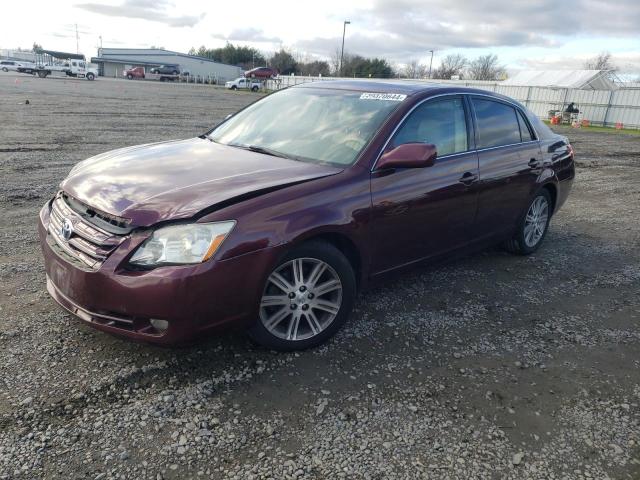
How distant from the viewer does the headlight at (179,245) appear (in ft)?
9.04

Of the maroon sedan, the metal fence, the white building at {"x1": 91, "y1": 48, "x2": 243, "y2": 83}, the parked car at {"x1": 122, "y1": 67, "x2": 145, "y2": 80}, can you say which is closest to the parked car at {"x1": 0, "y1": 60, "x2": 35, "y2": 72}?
A: the parked car at {"x1": 122, "y1": 67, "x2": 145, "y2": 80}

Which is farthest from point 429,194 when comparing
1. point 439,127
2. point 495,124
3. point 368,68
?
point 368,68

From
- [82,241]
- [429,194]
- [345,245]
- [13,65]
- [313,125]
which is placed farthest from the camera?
[13,65]

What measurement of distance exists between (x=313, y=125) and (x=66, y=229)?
76.7 inches

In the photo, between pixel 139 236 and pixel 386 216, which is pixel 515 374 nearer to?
pixel 386 216

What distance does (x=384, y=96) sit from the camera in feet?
13.4

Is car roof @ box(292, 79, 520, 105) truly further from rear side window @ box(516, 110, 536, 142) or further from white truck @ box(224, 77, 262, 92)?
white truck @ box(224, 77, 262, 92)

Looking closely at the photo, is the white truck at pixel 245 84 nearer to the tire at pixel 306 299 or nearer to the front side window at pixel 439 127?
the front side window at pixel 439 127

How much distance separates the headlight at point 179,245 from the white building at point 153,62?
99732mm

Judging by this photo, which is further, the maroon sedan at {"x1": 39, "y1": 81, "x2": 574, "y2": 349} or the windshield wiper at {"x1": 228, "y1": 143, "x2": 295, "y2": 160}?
the windshield wiper at {"x1": 228, "y1": 143, "x2": 295, "y2": 160}

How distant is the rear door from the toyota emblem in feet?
10.4

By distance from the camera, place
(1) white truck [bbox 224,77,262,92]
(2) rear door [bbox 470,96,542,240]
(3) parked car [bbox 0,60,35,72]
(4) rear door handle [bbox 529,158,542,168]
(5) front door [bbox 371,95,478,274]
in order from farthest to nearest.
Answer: (3) parked car [bbox 0,60,35,72]
(1) white truck [bbox 224,77,262,92]
(4) rear door handle [bbox 529,158,542,168]
(2) rear door [bbox 470,96,542,240]
(5) front door [bbox 371,95,478,274]

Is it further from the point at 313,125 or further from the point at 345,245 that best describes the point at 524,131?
the point at 345,245

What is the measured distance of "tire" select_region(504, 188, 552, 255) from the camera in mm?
5407
